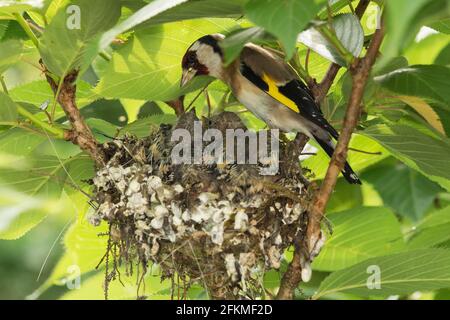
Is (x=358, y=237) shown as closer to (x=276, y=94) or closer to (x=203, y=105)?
(x=276, y=94)

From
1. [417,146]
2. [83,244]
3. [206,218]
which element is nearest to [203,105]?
[83,244]

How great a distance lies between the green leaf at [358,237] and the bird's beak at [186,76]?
802 millimetres

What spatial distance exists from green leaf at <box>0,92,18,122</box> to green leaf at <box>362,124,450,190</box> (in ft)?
3.74

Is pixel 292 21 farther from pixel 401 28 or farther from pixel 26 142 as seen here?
pixel 26 142

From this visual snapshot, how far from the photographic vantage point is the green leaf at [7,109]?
8.91ft

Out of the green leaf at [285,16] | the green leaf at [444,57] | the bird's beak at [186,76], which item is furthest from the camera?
the green leaf at [444,57]

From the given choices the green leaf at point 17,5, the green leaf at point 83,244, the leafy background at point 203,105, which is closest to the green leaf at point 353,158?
the leafy background at point 203,105

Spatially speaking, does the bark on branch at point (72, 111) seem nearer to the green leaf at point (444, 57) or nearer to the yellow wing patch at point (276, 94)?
the yellow wing patch at point (276, 94)

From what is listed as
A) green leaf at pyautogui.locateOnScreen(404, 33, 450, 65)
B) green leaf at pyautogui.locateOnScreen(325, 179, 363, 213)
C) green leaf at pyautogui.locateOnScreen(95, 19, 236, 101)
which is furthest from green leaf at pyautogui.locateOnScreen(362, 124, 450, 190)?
green leaf at pyautogui.locateOnScreen(404, 33, 450, 65)

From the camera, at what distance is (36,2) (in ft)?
8.46

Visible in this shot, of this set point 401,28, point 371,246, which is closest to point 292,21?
point 401,28

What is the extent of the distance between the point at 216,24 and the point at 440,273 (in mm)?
1111

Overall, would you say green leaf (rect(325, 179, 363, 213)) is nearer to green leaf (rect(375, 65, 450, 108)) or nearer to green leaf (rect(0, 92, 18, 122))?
green leaf (rect(375, 65, 450, 108))


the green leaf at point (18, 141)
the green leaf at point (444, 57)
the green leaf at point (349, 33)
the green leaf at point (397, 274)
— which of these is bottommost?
the green leaf at point (397, 274)
